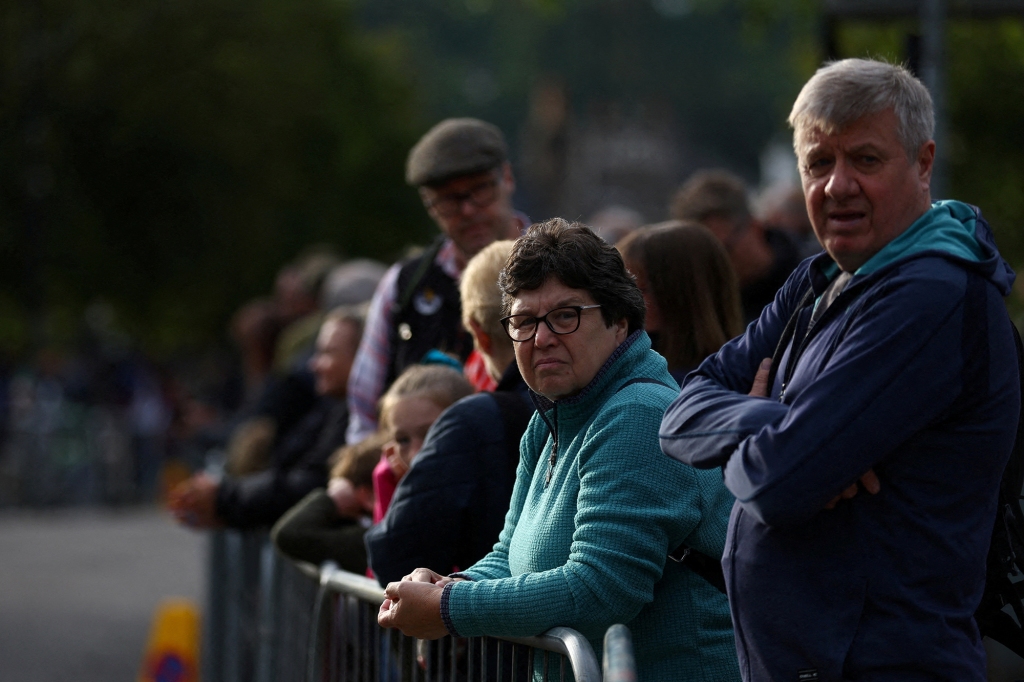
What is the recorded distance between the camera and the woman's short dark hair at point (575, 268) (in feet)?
11.6

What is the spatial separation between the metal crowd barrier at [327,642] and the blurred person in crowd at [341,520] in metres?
0.11

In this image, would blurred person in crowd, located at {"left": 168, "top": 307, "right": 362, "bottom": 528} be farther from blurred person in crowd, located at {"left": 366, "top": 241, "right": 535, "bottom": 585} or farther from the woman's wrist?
the woman's wrist

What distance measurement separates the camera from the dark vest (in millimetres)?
5602

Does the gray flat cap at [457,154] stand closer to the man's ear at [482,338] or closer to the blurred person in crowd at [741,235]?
the blurred person in crowd at [741,235]

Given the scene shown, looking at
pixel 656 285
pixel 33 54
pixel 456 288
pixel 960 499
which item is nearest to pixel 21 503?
pixel 33 54

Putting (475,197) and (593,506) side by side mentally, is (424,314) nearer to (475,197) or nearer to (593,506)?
(475,197)

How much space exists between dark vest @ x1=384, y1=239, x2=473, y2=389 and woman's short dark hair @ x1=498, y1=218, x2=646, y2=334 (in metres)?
1.92

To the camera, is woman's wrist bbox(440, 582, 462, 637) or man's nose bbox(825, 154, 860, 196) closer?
man's nose bbox(825, 154, 860, 196)

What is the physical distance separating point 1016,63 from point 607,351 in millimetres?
10796

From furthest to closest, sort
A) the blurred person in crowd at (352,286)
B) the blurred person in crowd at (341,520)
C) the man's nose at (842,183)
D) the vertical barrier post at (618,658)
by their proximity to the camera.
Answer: the blurred person in crowd at (352,286) → the blurred person in crowd at (341,520) → the man's nose at (842,183) → the vertical barrier post at (618,658)

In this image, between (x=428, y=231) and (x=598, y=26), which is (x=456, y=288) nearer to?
(x=428, y=231)

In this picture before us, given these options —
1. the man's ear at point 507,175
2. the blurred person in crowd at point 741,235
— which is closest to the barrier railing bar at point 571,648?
the man's ear at point 507,175

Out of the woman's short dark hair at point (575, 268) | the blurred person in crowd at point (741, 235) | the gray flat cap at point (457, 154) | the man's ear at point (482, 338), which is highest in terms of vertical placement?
the gray flat cap at point (457, 154)

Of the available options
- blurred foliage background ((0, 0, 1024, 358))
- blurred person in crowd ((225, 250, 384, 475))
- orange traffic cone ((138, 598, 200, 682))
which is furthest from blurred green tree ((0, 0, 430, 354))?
orange traffic cone ((138, 598, 200, 682))
